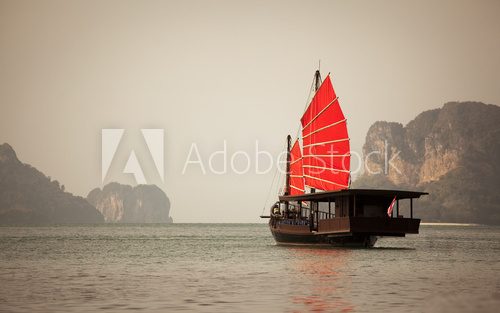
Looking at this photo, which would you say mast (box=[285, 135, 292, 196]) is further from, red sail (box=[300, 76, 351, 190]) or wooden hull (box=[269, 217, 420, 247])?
wooden hull (box=[269, 217, 420, 247])

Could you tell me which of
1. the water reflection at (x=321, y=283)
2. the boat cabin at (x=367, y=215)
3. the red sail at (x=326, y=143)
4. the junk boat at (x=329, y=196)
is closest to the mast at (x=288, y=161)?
the junk boat at (x=329, y=196)

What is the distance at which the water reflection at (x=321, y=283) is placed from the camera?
77.3 ft

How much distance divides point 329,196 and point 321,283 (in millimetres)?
24556

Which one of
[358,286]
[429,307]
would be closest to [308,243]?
[358,286]

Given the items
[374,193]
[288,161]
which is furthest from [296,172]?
[374,193]

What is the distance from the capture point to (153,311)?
22312 millimetres

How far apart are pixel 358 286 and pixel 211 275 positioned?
8264mm

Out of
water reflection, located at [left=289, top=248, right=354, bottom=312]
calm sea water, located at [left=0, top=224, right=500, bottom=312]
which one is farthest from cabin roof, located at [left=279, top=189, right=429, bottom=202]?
calm sea water, located at [left=0, top=224, right=500, bottom=312]

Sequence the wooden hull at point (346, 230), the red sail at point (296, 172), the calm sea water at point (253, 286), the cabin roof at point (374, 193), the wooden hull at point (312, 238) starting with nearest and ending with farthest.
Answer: the calm sea water at point (253, 286) → the cabin roof at point (374, 193) → the wooden hull at point (346, 230) → the wooden hull at point (312, 238) → the red sail at point (296, 172)

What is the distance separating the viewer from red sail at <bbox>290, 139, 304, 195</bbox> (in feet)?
239

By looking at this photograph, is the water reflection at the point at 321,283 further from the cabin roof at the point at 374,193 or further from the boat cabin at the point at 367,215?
the cabin roof at the point at 374,193

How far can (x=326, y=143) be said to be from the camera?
6606cm

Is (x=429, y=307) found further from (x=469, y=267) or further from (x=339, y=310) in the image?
(x=469, y=267)

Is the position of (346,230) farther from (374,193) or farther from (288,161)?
(288,161)
